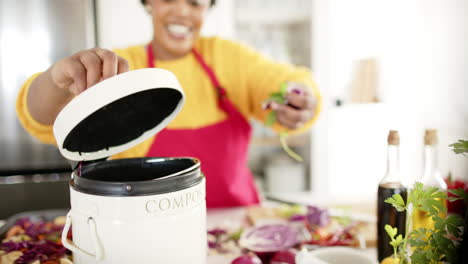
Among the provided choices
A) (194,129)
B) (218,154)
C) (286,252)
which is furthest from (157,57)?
(286,252)

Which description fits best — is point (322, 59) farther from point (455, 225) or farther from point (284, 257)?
point (455, 225)

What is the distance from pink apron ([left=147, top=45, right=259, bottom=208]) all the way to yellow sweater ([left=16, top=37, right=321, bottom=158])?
2cm

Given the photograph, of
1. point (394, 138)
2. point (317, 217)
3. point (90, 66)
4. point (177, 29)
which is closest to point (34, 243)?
point (90, 66)

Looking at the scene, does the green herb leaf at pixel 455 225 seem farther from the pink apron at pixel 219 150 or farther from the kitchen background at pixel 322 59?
the kitchen background at pixel 322 59

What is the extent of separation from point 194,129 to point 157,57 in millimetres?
293

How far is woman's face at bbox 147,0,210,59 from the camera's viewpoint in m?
1.33

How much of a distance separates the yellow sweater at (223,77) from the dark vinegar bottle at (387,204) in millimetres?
646

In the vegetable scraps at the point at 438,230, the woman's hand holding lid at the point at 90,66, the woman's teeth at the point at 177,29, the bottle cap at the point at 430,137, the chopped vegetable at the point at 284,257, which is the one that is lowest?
the chopped vegetable at the point at 284,257

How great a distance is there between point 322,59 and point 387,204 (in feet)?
6.76

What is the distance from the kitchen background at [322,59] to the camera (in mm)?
2043

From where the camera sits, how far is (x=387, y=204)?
69 centimetres

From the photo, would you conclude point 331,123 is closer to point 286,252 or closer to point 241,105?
point 241,105

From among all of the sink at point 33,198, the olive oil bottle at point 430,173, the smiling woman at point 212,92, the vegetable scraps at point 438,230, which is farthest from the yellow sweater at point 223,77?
the vegetable scraps at point 438,230

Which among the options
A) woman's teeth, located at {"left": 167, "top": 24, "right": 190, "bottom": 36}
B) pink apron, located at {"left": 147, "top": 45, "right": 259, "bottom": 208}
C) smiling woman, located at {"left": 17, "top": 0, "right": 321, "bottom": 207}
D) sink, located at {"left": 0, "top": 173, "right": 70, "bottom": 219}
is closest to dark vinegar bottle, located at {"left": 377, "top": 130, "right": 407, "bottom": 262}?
smiling woman, located at {"left": 17, "top": 0, "right": 321, "bottom": 207}
